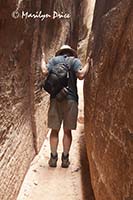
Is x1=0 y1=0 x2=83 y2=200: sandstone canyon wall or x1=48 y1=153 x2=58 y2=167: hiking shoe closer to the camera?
x1=0 y1=0 x2=83 y2=200: sandstone canyon wall

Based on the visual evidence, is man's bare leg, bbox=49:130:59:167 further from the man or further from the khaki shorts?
the khaki shorts

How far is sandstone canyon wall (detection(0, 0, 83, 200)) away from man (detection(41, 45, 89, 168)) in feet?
0.81

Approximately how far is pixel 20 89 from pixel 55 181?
134 centimetres

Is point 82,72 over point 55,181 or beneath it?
over

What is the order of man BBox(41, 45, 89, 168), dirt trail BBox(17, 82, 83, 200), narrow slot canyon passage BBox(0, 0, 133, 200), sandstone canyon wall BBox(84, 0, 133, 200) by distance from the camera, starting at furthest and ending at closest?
man BBox(41, 45, 89, 168)
dirt trail BBox(17, 82, 83, 200)
narrow slot canyon passage BBox(0, 0, 133, 200)
sandstone canyon wall BBox(84, 0, 133, 200)

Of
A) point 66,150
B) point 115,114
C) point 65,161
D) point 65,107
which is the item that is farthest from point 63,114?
point 115,114

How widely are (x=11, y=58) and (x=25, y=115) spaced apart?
3.73 ft

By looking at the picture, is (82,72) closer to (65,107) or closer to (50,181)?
(65,107)

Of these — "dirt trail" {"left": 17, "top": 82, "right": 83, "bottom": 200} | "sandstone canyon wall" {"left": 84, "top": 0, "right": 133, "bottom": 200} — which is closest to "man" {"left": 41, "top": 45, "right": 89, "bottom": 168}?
"dirt trail" {"left": 17, "top": 82, "right": 83, "bottom": 200}

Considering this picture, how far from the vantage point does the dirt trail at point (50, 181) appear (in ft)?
13.7

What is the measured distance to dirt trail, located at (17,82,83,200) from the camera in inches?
164

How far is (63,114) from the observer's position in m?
5.05

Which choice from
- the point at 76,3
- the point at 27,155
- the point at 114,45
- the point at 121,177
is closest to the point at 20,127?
the point at 27,155

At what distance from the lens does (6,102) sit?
11.2ft
